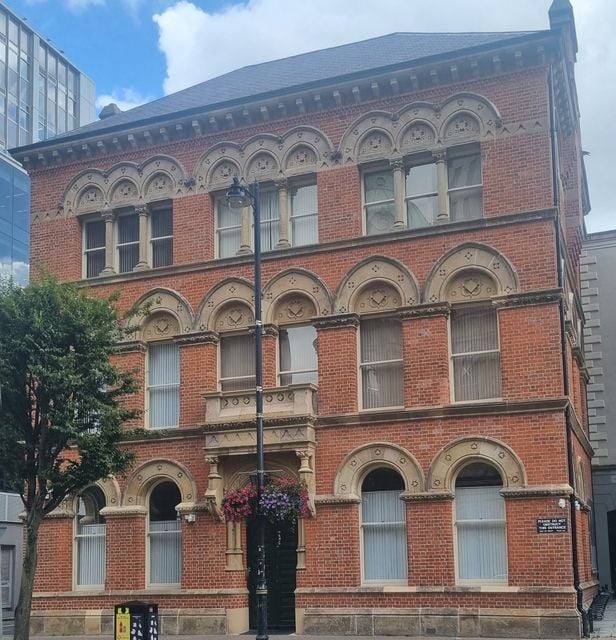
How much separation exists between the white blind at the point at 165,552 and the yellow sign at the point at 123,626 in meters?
7.86

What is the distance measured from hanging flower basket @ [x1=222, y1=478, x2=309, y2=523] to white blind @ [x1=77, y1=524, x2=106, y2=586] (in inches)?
164

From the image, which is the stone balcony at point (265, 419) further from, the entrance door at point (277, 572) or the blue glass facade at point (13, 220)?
the blue glass facade at point (13, 220)

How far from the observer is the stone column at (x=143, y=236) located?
27.9 meters

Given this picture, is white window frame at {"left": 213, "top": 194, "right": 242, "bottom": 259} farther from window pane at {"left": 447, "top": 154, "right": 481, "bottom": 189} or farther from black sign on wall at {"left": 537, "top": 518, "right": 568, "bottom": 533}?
black sign on wall at {"left": 537, "top": 518, "right": 568, "bottom": 533}

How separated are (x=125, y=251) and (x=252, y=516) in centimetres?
871

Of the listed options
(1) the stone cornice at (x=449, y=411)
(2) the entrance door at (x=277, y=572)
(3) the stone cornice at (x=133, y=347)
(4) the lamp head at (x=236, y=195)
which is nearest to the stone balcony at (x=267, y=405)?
(1) the stone cornice at (x=449, y=411)

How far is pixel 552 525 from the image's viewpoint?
22062 millimetres

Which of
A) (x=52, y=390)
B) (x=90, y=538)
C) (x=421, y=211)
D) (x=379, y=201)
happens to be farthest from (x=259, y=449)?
(x=90, y=538)

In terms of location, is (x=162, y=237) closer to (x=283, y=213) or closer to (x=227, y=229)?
(x=227, y=229)

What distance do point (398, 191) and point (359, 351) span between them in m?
4.06

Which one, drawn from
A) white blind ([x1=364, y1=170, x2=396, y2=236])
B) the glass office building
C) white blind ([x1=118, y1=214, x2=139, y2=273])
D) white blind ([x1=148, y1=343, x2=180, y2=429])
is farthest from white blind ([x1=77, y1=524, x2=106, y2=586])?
the glass office building

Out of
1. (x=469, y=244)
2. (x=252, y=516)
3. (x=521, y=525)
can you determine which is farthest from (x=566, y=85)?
(x=252, y=516)

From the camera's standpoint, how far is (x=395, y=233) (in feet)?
81.5

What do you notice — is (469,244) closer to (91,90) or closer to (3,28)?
(3,28)
